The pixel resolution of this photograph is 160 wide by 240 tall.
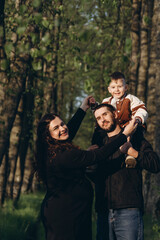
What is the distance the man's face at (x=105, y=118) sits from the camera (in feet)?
16.5

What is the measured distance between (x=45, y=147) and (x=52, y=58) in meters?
11.3

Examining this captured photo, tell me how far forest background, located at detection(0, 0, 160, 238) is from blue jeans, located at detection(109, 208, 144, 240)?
3.70 ft

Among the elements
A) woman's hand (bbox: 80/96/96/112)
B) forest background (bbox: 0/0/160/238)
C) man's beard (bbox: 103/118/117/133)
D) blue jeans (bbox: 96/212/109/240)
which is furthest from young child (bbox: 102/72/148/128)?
blue jeans (bbox: 96/212/109/240)

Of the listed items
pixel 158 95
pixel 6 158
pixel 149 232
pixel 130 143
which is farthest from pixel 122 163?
pixel 6 158

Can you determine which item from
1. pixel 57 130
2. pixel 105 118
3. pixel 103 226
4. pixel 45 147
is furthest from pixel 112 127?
pixel 103 226

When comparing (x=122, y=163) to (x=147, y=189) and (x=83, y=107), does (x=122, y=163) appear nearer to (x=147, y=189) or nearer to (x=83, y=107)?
(x=83, y=107)

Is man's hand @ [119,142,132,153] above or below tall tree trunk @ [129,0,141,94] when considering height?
below

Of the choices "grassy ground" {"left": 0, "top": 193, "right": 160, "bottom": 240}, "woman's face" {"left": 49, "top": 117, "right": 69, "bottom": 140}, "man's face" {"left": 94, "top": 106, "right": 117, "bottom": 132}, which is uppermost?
"man's face" {"left": 94, "top": 106, "right": 117, "bottom": 132}

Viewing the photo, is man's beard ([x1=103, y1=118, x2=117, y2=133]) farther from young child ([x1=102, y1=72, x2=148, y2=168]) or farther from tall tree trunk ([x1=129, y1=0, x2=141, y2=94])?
tall tree trunk ([x1=129, y1=0, x2=141, y2=94])

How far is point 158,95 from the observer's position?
9.09 m

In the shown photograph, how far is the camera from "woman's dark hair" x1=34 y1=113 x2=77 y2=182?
4789 millimetres

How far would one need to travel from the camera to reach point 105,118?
5043 mm

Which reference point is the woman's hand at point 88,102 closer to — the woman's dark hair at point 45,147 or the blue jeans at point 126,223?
the woman's dark hair at point 45,147

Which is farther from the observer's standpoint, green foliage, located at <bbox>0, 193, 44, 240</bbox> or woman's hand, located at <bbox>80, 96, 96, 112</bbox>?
green foliage, located at <bbox>0, 193, 44, 240</bbox>
